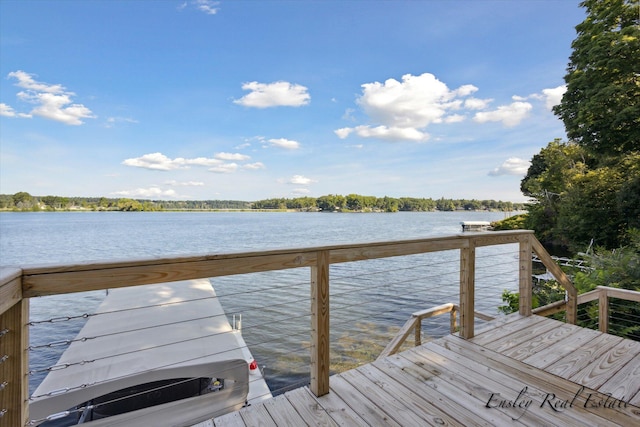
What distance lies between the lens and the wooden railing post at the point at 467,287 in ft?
8.65

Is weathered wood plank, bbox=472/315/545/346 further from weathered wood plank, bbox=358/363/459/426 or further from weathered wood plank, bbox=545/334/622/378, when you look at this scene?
weathered wood plank, bbox=358/363/459/426

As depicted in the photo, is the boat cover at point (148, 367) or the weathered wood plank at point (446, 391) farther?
the boat cover at point (148, 367)

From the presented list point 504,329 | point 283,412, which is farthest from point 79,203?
point 504,329

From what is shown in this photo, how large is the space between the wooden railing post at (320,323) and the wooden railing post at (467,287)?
1364 millimetres

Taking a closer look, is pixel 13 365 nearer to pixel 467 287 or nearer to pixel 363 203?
pixel 467 287

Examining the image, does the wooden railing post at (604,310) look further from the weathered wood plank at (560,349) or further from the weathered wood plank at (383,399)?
the weathered wood plank at (383,399)

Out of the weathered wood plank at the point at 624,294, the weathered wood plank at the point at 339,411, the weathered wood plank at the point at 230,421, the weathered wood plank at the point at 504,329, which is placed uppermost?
the weathered wood plank at the point at 624,294

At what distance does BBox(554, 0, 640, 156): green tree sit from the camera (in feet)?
31.3

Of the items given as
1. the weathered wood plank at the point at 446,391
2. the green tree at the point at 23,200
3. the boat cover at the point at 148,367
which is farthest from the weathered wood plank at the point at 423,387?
the green tree at the point at 23,200

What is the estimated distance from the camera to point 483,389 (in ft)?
6.56

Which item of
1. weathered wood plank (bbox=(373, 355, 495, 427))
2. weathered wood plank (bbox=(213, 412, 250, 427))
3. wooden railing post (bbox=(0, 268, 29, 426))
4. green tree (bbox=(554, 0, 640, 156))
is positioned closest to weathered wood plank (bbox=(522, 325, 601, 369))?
weathered wood plank (bbox=(373, 355, 495, 427))

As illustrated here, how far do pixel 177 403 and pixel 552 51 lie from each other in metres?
17.0

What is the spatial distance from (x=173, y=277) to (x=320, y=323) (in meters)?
0.88

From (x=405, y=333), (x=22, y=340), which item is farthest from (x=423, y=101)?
(x=22, y=340)
